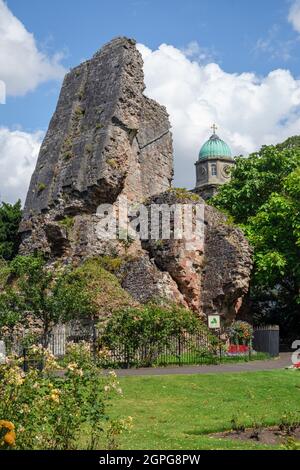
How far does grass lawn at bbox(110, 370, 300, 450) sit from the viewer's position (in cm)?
952

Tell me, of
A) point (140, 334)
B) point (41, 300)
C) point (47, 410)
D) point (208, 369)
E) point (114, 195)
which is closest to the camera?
point (47, 410)

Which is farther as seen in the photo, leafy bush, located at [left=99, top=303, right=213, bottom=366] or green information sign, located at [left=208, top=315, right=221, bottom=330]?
green information sign, located at [left=208, top=315, right=221, bottom=330]

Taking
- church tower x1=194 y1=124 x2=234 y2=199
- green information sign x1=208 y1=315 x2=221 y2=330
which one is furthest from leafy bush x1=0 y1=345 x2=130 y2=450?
church tower x1=194 y1=124 x2=234 y2=199

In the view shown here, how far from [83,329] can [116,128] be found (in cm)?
1100

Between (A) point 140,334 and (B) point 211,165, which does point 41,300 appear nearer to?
(A) point 140,334

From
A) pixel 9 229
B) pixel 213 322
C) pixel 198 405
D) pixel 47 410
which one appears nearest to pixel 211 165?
pixel 9 229

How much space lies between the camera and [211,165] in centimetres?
8294

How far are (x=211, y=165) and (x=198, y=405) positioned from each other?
7126 centimetres

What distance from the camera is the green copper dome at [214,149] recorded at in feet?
275

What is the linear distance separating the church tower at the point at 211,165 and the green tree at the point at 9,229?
146 ft

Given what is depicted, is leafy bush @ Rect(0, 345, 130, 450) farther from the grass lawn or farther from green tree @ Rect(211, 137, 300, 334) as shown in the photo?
green tree @ Rect(211, 137, 300, 334)

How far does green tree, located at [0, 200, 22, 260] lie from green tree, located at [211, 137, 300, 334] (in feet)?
40.9

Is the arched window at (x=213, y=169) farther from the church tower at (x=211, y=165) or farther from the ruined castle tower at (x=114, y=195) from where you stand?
the ruined castle tower at (x=114, y=195)

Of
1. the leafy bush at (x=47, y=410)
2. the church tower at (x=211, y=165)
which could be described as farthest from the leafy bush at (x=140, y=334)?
the church tower at (x=211, y=165)
